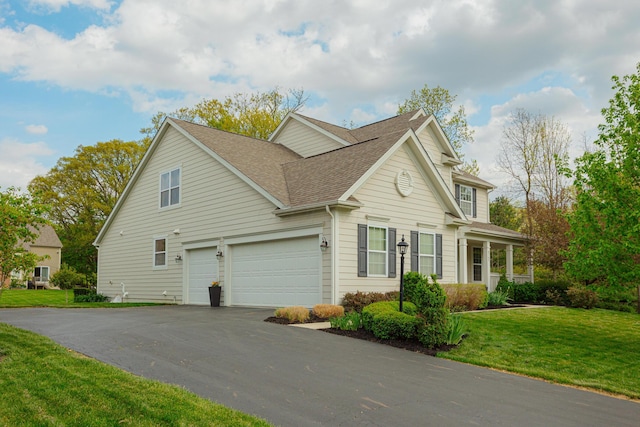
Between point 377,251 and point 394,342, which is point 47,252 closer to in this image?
point 377,251

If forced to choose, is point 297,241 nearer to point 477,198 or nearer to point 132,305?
point 132,305

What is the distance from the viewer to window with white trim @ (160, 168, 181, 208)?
73.6 feet

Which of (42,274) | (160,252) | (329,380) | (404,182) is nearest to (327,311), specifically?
(404,182)

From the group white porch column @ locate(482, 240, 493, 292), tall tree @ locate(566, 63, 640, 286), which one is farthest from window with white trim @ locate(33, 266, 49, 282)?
tall tree @ locate(566, 63, 640, 286)

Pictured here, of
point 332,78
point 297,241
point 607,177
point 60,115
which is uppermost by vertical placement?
point 332,78

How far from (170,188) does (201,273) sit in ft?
13.5

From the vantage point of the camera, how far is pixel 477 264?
92.5 ft

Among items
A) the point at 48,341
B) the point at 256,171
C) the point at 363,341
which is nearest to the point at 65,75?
the point at 256,171

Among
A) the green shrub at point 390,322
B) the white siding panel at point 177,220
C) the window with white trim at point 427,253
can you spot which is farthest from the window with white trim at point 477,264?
the green shrub at point 390,322

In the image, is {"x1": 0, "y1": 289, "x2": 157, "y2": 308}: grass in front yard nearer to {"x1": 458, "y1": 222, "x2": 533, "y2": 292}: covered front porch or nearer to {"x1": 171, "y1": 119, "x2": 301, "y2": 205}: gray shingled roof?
{"x1": 171, "y1": 119, "x2": 301, "y2": 205}: gray shingled roof

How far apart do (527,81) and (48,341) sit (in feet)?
61.5

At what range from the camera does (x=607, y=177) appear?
1270 cm

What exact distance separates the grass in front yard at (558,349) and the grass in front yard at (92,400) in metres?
5.77

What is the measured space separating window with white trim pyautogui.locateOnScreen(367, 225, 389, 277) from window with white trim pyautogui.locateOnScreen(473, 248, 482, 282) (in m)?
12.0
